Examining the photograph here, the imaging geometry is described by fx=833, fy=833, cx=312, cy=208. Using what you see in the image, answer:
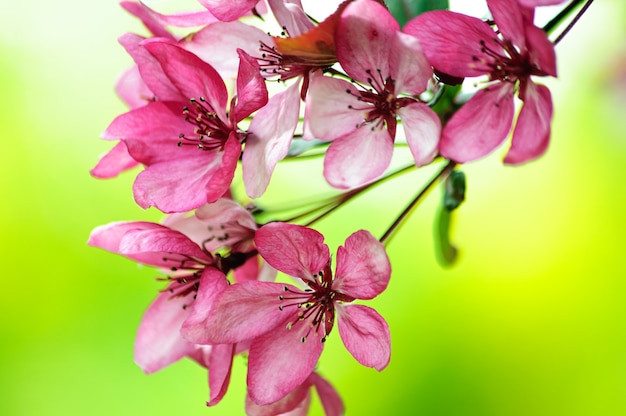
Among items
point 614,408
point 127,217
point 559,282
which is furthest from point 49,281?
point 614,408

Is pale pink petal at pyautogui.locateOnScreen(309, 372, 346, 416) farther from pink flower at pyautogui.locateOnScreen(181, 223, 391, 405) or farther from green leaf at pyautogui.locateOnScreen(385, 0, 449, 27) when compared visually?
green leaf at pyautogui.locateOnScreen(385, 0, 449, 27)

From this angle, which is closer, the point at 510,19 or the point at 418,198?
the point at 510,19

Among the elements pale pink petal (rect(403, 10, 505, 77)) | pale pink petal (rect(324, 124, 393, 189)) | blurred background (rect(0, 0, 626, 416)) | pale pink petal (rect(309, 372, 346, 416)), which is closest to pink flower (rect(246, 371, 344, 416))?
pale pink petal (rect(309, 372, 346, 416))

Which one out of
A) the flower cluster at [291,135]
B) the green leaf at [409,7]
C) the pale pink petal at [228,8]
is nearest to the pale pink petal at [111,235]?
the flower cluster at [291,135]

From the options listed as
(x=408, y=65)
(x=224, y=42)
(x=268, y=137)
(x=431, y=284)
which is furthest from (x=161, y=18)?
(x=431, y=284)

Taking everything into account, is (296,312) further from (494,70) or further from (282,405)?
(494,70)

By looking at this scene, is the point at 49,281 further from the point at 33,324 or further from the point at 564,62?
the point at 564,62
